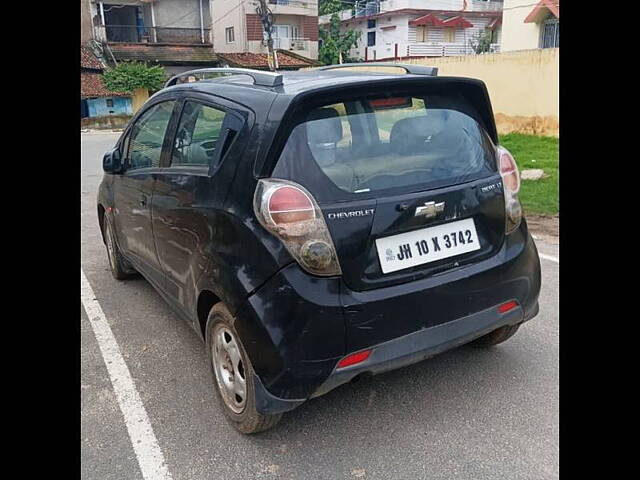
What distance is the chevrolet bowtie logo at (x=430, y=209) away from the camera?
7.98 ft

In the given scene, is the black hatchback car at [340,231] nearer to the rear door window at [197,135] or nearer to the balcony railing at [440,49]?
the rear door window at [197,135]

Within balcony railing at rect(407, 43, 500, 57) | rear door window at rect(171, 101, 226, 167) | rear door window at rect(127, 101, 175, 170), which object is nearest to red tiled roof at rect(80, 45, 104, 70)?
balcony railing at rect(407, 43, 500, 57)

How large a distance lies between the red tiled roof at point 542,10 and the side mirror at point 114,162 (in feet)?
65.4

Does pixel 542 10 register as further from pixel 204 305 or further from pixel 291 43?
pixel 204 305

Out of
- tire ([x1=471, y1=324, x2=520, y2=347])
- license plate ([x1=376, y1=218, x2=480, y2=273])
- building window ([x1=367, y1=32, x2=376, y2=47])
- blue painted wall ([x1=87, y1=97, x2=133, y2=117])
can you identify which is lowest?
tire ([x1=471, y1=324, x2=520, y2=347])

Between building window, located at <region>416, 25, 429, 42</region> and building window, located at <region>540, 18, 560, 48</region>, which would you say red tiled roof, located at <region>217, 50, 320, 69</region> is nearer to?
building window, located at <region>416, 25, 429, 42</region>

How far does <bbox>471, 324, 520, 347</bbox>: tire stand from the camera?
3.19 meters

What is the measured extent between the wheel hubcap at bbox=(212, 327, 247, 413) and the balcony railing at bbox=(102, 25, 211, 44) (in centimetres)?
3714

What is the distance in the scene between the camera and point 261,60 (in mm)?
36312

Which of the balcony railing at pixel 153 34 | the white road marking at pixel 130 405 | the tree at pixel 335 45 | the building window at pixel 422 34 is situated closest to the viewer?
the white road marking at pixel 130 405

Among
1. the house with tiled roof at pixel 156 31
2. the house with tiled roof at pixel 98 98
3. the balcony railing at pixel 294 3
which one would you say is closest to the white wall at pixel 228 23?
the house with tiled roof at pixel 156 31
